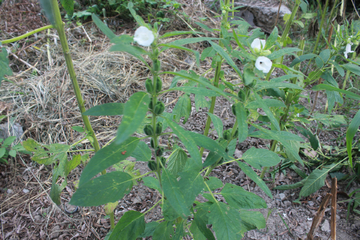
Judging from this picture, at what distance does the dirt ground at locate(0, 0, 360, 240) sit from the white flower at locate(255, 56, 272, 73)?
3.97ft

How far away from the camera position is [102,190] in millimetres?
876

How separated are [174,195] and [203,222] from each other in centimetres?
41

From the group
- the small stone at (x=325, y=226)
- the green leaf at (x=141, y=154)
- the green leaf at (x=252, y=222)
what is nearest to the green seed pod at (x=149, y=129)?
the green leaf at (x=141, y=154)

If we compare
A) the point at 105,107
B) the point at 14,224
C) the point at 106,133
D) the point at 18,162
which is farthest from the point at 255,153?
the point at 18,162

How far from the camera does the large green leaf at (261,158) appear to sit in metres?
1.14

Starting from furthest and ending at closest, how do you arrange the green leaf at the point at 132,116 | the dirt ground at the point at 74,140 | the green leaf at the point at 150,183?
1. the dirt ground at the point at 74,140
2. the green leaf at the point at 150,183
3. the green leaf at the point at 132,116

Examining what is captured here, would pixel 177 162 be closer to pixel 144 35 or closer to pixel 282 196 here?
pixel 144 35

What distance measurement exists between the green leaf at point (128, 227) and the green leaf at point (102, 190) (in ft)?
0.64

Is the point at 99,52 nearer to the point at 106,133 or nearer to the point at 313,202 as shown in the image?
the point at 106,133

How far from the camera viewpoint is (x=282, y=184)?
2.12m

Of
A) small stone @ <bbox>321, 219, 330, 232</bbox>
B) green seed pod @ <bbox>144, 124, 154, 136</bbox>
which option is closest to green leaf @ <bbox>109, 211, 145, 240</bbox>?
green seed pod @ <bbox>144, 124, 154, 136</bbox>

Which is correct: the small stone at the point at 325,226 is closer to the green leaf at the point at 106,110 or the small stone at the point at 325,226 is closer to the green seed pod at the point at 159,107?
the green seed pod at the point at 159,107

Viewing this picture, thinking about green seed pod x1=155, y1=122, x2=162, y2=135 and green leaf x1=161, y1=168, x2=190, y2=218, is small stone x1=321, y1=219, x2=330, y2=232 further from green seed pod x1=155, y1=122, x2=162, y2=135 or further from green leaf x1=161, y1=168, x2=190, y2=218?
green seed pod x1=155, y1=122, x2=162, y2=135

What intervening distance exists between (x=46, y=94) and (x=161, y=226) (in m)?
1.94
